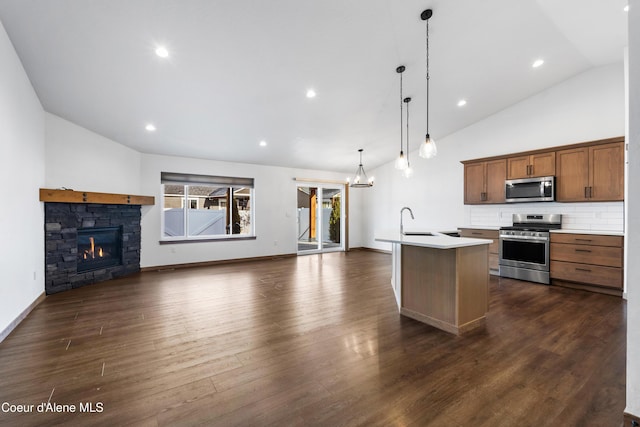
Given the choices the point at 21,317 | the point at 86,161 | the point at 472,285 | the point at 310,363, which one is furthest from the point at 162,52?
the point at 472,285

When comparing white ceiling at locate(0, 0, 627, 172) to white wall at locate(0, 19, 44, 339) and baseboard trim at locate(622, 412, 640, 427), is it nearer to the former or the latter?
white wall at locate(0, 19, 44, 339)

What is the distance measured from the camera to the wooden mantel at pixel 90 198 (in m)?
4.05

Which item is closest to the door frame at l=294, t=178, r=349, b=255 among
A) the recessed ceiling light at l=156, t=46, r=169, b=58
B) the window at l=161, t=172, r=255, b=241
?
the window at l=161, t=172, r=255, b=241

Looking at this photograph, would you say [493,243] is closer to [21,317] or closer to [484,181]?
[484,181]

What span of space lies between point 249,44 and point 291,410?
3.50m

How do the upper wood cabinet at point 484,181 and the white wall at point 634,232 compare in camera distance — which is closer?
the white wall at point 634,232

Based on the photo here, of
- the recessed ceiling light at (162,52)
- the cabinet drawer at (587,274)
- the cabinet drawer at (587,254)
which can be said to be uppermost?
the recessed ceiling light at (162,52)

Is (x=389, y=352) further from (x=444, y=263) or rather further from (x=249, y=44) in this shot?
(x=249, y=44)

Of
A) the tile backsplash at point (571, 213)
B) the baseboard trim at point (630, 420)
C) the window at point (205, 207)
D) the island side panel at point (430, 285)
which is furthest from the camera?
the window at point (205, 207)

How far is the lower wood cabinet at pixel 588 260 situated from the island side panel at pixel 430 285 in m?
3.07

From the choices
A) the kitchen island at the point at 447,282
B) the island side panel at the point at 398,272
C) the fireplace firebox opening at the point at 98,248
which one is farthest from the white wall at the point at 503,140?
the fireplace firebox opening at the point at 98,248

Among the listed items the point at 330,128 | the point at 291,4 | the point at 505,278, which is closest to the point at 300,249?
the point at 330,128

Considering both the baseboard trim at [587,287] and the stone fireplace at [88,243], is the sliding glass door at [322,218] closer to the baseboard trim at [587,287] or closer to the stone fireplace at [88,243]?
the stone fireplace at [88,243]

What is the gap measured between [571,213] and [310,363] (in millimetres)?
5387
